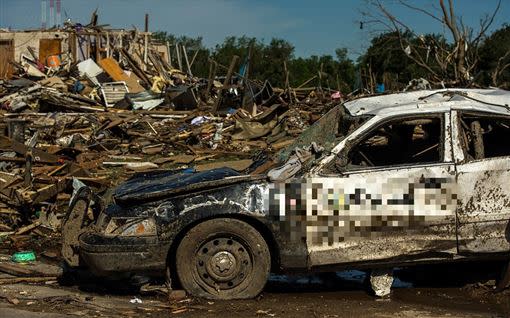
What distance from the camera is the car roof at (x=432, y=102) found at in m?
6.17

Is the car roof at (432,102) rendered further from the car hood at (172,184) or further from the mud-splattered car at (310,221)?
the car hood at (172,184)

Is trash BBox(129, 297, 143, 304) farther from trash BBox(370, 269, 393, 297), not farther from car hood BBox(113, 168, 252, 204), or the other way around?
trash BBox(370, 269, 393, 297)

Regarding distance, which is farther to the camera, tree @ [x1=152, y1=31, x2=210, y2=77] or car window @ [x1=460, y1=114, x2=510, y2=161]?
tree @ [x1=152, y1=31, x2=210, y2=77]

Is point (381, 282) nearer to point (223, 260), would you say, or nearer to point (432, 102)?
point (223, 260)

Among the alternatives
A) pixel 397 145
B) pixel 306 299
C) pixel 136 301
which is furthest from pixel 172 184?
pixel 397 145

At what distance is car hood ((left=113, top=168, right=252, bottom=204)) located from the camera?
5891mm

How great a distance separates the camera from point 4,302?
234 inches

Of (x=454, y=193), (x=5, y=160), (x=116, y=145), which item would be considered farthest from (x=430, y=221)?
(x=116, y=145)

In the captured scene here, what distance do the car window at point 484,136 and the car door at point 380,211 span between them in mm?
261

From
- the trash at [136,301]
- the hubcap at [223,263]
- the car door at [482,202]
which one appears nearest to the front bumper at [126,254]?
the trash at [136,301]

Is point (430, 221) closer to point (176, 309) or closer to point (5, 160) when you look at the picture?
point (176, 309)

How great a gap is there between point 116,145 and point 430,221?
35.7ft

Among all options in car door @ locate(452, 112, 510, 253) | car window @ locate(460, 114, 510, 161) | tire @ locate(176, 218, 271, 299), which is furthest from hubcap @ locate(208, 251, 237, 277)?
car window @ locate(460, 114, 510, 161)

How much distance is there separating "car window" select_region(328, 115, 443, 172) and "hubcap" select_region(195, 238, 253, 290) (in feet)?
3.56
